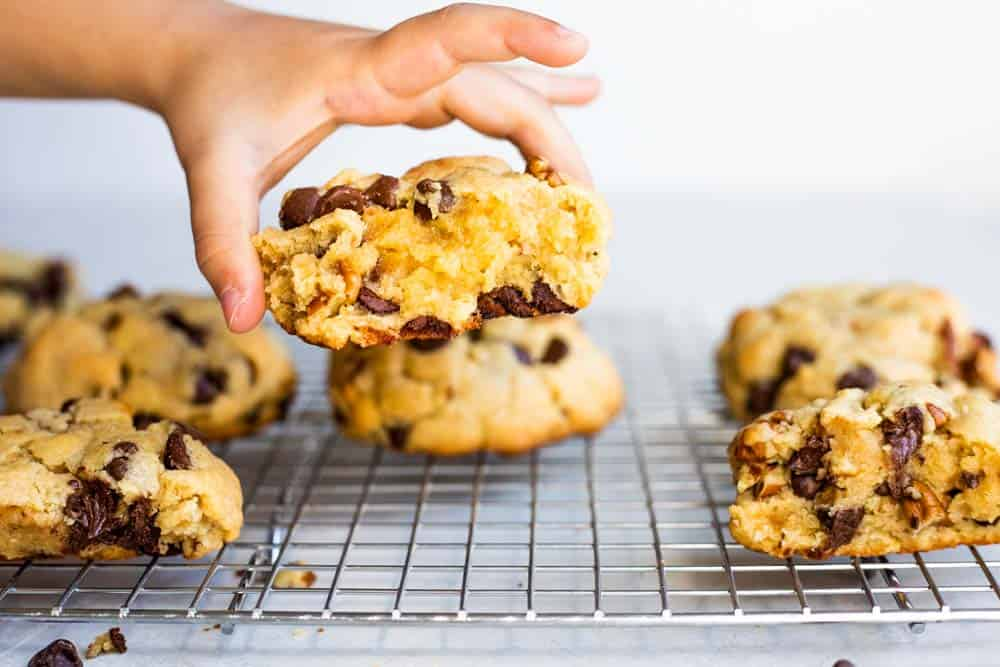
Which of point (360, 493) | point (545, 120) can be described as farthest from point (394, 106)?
point (360, 493)

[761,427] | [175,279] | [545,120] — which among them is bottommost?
[175,279]

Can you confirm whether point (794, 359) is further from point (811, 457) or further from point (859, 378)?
point (811, 457)

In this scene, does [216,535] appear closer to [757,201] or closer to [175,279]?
[175,279]

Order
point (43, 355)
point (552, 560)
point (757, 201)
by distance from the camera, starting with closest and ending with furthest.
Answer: point (552, 560)
point (43, 355)
point (757, 201)

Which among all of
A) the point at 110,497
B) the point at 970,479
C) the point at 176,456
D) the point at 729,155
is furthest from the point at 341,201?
the point at 729,155

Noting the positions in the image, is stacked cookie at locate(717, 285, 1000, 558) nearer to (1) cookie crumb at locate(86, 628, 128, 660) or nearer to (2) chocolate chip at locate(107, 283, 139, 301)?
(1) cookie crumb at locate(86, 628, 128, 660)

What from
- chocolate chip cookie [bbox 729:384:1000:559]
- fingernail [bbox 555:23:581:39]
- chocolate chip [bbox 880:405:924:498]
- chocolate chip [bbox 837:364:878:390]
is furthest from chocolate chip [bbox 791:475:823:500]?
fingernail [bbox 555:23:581:39]
